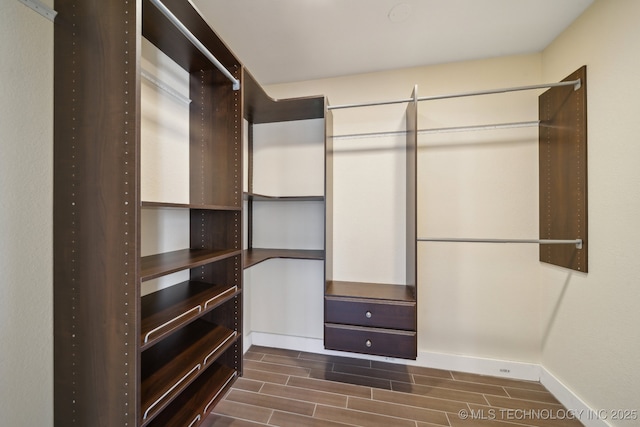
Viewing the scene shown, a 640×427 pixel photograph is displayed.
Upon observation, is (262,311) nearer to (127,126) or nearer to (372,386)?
(372,386)

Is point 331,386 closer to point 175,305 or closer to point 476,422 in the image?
point 476,422

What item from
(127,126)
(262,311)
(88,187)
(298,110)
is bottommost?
(262,311)

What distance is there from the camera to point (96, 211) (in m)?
0.84

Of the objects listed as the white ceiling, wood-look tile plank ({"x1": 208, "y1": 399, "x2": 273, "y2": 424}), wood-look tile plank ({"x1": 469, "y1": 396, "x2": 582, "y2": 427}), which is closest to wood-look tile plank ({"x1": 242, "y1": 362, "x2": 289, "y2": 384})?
wood-look tile plank ({"x1": 208, "y1": 399, "x2": 273, "y2": 424})

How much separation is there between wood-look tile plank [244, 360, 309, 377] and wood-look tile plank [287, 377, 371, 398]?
0.24 ft

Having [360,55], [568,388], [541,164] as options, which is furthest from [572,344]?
[360,55]

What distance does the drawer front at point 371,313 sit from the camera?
167cm

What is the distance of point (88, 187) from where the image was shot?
2.82 feet

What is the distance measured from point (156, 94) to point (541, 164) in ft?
8.84

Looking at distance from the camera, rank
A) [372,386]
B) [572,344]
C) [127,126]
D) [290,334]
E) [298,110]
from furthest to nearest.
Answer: [290,334]
[298,110]
[372,386]
[572,344]
[127,126]

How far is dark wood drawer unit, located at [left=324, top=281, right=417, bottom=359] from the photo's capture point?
1.66m

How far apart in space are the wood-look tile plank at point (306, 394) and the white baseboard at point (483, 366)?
1.58 ft

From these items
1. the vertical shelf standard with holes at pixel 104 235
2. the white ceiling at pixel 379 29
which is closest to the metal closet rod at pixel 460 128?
the white ceiling at pixel 379 29

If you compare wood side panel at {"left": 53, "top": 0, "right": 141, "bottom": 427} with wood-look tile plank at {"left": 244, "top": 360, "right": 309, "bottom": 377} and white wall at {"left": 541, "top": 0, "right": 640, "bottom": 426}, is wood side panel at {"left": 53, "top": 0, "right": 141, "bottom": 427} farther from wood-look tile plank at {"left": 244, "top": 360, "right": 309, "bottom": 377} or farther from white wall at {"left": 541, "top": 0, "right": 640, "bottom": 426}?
white wall at {"left": 541, "top": 0, "right": 640, "bottom": 426}
